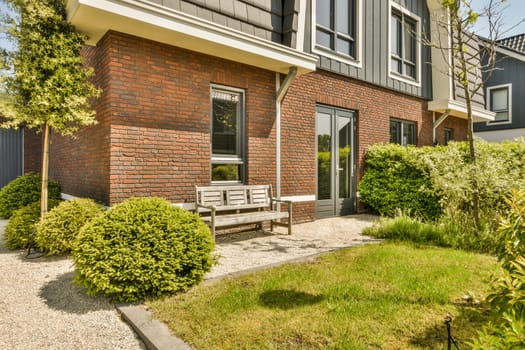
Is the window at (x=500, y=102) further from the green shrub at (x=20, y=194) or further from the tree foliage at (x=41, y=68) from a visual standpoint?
the green shrub at (x=20, y=194)

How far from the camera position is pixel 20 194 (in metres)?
8.67

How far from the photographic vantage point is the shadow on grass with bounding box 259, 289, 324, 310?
3.22 meters

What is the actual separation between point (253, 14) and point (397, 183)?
5595 millimetres

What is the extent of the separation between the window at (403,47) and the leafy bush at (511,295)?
957cm

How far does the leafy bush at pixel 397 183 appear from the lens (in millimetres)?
8242

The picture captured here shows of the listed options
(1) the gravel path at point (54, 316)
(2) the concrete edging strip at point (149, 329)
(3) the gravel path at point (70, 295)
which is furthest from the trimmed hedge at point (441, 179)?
(1) the gravel path at point (54, 316)

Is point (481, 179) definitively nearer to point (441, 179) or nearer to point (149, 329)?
point (441, 179)

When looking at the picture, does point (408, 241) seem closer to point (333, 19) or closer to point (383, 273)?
point (383, 273)

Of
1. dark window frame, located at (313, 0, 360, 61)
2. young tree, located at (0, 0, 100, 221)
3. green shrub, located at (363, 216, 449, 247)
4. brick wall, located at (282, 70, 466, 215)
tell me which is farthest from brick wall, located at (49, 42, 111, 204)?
green shrub, located at (363, 216, 449, 247)

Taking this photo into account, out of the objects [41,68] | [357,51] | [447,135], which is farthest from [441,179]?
[447,135]

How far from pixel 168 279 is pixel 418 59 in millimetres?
11552

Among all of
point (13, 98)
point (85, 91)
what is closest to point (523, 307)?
point (85, 91)

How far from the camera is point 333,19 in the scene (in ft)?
28.9

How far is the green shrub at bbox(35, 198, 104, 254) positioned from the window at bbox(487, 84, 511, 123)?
819 inches
